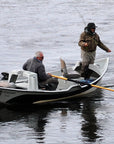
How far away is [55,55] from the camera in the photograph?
32.1 metres

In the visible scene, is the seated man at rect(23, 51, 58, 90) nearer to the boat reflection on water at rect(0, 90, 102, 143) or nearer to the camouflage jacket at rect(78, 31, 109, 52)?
the boat reflection on water at rect(0, 90, 102, 143)

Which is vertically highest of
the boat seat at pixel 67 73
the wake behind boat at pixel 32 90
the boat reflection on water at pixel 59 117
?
the boat seat at pixel 67 73

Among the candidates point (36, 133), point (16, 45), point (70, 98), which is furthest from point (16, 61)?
point (36, 133)

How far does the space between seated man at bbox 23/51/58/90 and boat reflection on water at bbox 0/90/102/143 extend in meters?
0.78

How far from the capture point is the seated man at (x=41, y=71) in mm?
20312

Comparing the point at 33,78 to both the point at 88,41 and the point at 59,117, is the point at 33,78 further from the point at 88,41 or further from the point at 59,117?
the point at 88,41

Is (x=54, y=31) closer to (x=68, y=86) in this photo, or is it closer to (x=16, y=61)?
(x=16, y=61)

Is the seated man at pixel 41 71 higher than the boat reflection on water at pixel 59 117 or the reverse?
higher

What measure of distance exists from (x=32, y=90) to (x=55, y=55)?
39.7 ft

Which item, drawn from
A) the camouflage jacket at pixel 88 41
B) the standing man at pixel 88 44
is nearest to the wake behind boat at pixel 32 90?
the standing man at pixel 88 44

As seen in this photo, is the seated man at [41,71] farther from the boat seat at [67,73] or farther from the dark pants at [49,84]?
the boat seat at [67,73]

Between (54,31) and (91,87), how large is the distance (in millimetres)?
19126

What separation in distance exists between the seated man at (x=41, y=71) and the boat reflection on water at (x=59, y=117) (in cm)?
78

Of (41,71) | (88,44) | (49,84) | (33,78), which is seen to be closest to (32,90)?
(33,78)
